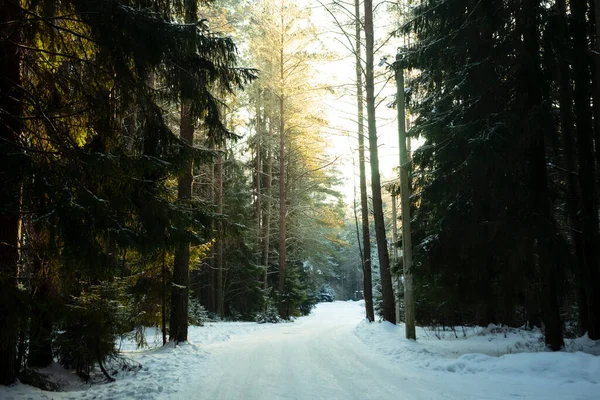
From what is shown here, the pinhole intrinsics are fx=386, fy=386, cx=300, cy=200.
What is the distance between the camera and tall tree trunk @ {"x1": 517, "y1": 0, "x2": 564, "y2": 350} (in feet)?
23.3

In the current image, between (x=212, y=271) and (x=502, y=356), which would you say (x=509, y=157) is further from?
(x=212, y=271)

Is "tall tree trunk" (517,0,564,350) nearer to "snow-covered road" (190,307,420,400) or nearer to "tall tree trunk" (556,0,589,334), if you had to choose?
"tall tree trunk" (556,0,589,334)

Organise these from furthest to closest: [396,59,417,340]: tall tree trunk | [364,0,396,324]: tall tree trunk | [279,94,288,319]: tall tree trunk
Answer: [279,94,288,319]: tall tree trunk
[364,0,396,324]: tall tree trunk
[396,59,417,340]: tall tree trunk

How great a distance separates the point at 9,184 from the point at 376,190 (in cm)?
1098

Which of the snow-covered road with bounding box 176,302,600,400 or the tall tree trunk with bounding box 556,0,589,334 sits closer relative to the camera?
the snow-covered road with bounding box 176,302,600,400

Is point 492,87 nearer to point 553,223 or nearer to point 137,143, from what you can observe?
point 553,223

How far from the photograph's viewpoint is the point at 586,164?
27.5 ft

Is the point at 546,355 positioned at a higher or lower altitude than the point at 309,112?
lower

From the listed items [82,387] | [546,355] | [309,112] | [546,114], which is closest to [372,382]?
[546,355]

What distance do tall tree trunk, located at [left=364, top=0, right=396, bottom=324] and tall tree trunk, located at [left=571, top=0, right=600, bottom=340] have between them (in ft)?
18.9

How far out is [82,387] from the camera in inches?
231

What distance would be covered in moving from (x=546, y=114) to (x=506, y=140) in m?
0.80

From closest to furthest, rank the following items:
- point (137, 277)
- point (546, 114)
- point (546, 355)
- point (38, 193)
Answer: point (38, 193) < point (546, 355) < point (546, 114) < point (137, 277)

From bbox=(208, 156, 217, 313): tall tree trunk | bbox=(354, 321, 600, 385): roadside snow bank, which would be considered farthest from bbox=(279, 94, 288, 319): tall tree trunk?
bbox=(354, 321, 600, 385): roadside snow bank
